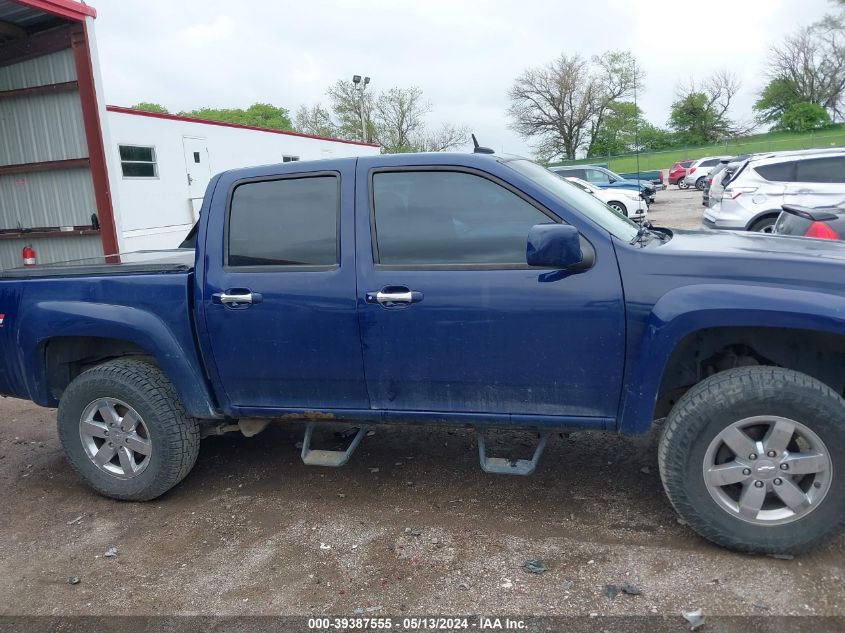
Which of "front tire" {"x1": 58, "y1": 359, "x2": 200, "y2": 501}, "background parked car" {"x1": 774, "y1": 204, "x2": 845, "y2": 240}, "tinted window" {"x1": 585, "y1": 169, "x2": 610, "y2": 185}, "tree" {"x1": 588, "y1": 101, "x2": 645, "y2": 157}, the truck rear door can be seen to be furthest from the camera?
"tree" {"x1": 588, "y1": 101, "x2": 645, "y2": 157}

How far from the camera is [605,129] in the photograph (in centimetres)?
6094

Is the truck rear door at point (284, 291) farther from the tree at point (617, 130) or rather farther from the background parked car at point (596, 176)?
the tree at point (617, 130)

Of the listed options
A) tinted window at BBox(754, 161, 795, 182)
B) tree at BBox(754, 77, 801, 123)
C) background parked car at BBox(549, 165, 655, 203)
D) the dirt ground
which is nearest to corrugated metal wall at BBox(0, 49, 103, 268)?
the dirt ground

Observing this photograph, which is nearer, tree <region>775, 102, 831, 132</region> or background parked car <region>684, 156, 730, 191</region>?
background parked car <region>684, 156, 730, 191</region>

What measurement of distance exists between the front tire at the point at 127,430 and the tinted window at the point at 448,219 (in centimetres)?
158

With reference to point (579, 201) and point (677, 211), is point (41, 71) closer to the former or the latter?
point (579, 201)

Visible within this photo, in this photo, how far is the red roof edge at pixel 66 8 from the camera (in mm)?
6805

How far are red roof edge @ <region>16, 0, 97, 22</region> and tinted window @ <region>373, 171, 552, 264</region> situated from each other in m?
5.28

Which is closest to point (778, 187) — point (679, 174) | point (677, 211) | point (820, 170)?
point (820, 170)

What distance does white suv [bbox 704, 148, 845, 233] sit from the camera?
1074 cm

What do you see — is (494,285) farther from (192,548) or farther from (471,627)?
(192,548)

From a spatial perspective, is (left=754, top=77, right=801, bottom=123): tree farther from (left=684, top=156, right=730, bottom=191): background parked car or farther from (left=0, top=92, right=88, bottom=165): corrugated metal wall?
(left=0, top=92, right=88, bottom=165): corrugated metal wall

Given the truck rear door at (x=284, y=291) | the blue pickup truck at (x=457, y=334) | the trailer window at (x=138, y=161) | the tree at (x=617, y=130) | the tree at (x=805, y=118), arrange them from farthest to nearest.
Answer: the tree at (x=617, y=130), the tree at (x=805, y=118), the trailer window at (x=138, y=161), the truck rear door at (x=284, y=291), the blue pickup truck at (x=457, y=334)

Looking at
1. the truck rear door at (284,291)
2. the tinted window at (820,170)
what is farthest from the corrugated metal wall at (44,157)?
the tinted window at (820,170)
